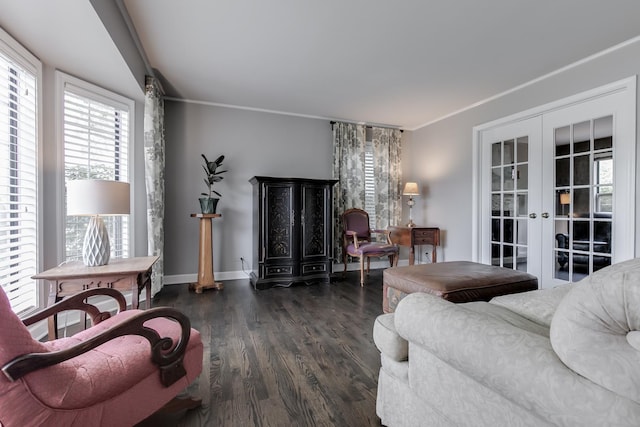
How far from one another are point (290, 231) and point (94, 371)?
2.93m

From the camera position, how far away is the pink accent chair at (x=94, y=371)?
912mm

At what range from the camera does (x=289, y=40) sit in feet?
8.53

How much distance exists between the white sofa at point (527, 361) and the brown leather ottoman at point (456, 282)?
797 millimetres

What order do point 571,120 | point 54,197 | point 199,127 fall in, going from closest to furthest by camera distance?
point 54,197 < point 571,120 < point 199,127

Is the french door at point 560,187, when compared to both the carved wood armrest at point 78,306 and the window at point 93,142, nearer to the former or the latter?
the carved wood armrest at point 78,306

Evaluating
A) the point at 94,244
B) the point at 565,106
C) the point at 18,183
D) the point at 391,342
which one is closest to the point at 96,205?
the point at 94,244

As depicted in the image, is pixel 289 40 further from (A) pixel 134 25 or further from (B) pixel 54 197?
(B) pixel 54 197

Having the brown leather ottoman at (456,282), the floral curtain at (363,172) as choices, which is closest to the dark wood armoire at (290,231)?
the floral curtain at (363,172)

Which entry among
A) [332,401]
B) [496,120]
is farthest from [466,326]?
[496,120]

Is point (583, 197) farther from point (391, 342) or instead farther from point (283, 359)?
point (283, 359)

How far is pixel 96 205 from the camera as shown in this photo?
1.88 metres

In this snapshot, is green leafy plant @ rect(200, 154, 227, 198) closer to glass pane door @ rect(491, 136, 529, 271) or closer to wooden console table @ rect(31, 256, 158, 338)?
wooden console table @ rect(31, 256, 158, 338)

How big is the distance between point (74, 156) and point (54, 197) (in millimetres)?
427

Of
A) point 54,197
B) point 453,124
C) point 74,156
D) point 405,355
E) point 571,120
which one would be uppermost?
point 453,124
